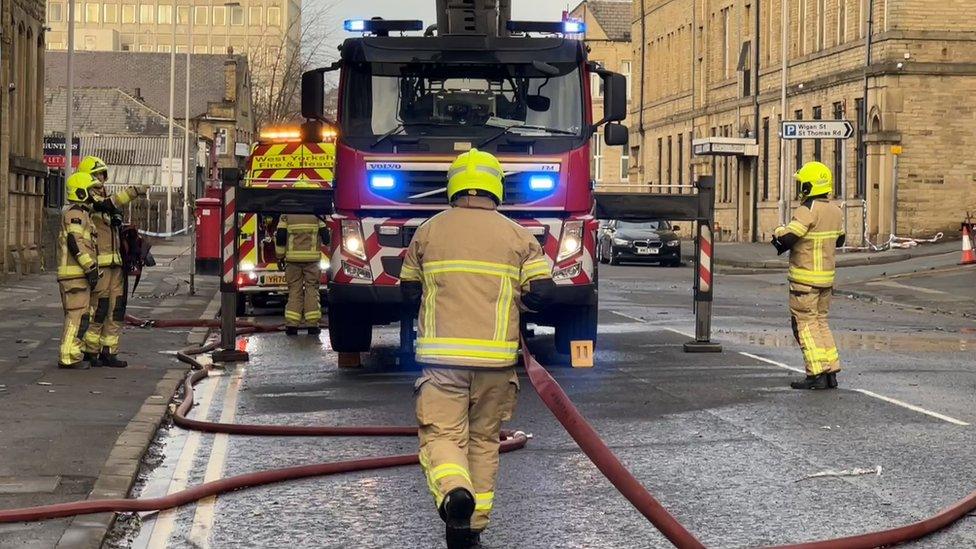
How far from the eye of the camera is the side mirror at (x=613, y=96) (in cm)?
1464

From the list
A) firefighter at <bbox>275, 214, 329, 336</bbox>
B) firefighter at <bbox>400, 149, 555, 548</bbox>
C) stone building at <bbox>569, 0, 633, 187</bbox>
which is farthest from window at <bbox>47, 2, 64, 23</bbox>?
firefighter at <bbox>400, 149, 555, 548</bbox>

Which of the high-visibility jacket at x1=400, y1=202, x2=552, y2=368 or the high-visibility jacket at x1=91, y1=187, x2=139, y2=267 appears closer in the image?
the high-visibility jacket at x1=400, y1=202, x2=552, y2=368

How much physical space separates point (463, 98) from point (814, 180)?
3207 mm

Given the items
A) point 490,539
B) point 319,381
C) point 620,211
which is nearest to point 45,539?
point 490,539

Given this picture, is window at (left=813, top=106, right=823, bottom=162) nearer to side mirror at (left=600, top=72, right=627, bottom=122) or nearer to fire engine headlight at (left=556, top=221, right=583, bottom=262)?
side mirror at (left=600, top=72, right=627, bottom=122)

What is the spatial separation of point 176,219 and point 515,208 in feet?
193

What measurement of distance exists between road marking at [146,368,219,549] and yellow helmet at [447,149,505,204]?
6.76 feet

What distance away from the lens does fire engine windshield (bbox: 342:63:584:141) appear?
14.8 m

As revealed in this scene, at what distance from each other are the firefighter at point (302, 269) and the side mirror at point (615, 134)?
5.18m

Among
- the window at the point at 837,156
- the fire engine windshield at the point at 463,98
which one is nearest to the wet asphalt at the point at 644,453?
the fire engine windshield at the point at 463,98

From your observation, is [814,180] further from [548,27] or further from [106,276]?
[106,276]

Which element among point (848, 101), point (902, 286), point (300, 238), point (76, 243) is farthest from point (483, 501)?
point (848, 101)

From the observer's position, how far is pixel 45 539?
7.36 metres

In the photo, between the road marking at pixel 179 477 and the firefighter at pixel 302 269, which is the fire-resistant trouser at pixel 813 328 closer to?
the road marking at pixel 179 477
